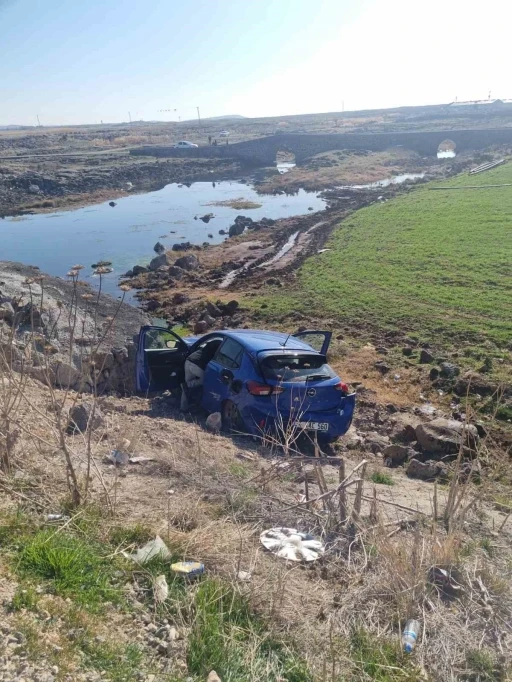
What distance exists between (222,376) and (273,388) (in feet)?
3.38

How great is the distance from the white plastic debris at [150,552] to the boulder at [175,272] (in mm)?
20876

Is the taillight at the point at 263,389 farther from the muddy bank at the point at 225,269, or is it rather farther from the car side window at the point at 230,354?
the muddy bank at the point at 225,269

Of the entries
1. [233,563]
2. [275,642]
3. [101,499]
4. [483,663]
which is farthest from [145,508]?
[483,663]

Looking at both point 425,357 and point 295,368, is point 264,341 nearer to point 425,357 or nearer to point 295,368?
point 295,368

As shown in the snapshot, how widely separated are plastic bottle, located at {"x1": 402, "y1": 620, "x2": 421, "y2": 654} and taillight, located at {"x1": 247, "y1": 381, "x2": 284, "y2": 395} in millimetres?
4271

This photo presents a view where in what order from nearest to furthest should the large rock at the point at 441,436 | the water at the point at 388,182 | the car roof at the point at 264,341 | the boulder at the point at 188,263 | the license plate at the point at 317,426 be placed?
the license plate at the point at 317,426, the car roof at the point at 264,341, the large rock at the point at 441,436, the boulder at the point at 188,263, the water at the point at 388,182

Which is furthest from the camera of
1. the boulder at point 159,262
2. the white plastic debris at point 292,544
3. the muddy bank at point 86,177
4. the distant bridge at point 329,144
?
the distant bridge at point 329,144

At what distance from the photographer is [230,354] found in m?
8.96

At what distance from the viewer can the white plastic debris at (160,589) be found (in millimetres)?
3969

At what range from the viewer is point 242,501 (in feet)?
17.4

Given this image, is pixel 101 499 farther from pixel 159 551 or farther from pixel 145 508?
pixel 159 551

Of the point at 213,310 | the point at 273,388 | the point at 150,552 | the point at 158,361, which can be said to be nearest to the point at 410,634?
the point at 150,552

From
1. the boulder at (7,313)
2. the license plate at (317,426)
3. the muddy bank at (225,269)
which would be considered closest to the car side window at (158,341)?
the license plate at (317,426)

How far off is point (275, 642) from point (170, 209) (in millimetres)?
44522
